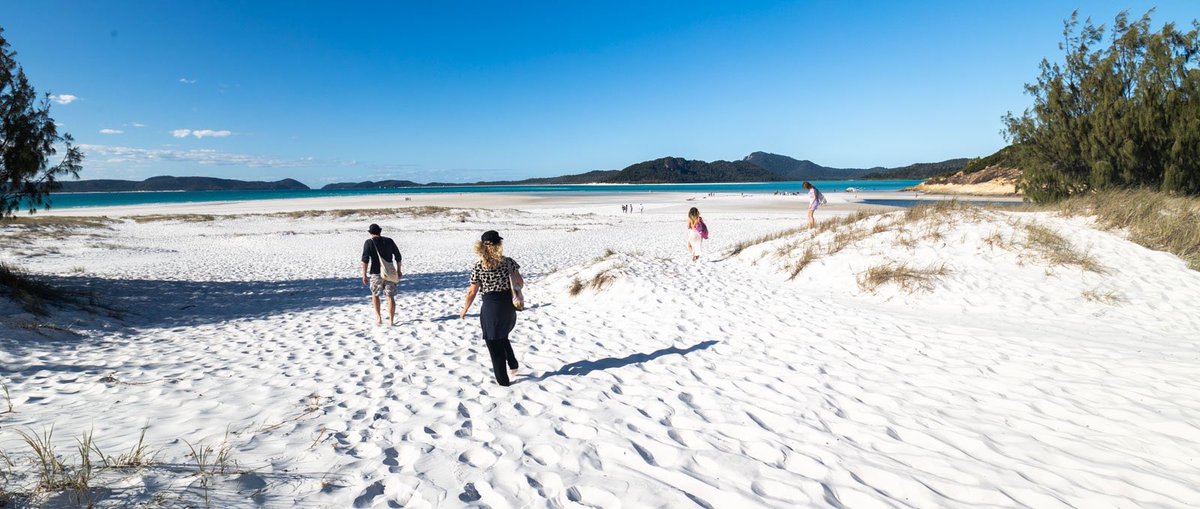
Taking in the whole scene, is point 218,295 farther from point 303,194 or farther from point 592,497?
point 303,194

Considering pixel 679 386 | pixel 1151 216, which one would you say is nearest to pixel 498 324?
pixel 679 386

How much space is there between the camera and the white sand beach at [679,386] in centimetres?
296

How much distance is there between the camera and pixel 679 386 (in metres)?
4.79

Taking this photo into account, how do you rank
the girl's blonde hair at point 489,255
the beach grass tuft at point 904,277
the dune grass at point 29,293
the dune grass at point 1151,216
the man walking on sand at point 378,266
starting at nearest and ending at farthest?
the girl's blonde hair at point 489,255 < the dune grass at point 29,293 < the man walking on sand at point 378,266 < the beach grass tuft at point 904,277 < the dune grass at point 1151,216

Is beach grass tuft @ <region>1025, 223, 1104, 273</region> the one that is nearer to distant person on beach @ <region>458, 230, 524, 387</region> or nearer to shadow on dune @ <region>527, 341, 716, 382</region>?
shadow on dune @ <region>527, 341, 716, 382</region>

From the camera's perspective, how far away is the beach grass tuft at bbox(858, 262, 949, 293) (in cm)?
898

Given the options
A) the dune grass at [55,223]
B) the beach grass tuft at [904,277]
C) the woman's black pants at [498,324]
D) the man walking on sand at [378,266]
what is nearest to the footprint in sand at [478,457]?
the woman's black pants at [498,324]

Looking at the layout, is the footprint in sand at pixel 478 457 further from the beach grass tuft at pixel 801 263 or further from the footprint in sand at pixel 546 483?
the beach grass tuft at pixel 801 263

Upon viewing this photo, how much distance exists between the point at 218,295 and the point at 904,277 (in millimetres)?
14413

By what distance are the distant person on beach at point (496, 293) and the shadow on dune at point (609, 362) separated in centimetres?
52

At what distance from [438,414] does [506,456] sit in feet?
3.53

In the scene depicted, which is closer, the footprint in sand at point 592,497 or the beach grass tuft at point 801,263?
the footprint in sand at point 592,497

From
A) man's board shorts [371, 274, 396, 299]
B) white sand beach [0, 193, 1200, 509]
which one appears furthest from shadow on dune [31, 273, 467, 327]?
man's board shorts [371, 274, 396, 299]

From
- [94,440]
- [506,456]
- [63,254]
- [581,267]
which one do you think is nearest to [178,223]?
[63,254]
